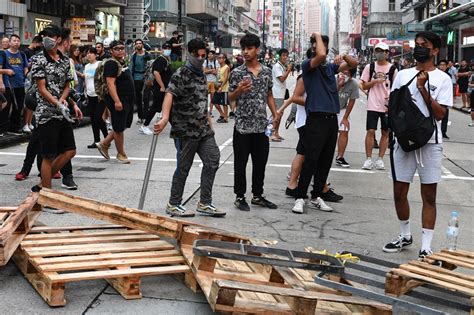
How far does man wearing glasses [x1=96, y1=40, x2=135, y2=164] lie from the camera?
10211 millimetres

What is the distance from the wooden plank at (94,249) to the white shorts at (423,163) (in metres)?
2.13

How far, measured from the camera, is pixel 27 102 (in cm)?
862

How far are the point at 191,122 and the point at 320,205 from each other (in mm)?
1888

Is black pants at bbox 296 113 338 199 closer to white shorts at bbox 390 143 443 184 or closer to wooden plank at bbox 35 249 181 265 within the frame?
white shorts at bbox 390 143 443 184

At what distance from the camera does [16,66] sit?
1207 centimetres

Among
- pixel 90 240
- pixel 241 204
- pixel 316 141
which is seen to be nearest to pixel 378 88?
pixel 316 141

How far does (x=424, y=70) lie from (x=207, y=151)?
96.8 inches

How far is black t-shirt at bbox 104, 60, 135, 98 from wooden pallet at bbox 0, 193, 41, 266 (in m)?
4.80

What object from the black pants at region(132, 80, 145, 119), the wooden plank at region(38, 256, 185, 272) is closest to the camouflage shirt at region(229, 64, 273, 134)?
the wooden plank at region(38, 256, 185, 272)

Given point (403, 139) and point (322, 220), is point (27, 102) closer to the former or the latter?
point (322, 220)

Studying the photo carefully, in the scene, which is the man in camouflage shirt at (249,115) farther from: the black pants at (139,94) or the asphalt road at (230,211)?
the black pants at (139,94)

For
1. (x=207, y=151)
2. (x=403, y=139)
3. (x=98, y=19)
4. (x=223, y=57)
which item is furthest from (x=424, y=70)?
(x=98, y=19)

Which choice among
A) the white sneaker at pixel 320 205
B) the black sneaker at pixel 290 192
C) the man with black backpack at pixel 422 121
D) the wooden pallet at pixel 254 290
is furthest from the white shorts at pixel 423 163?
the black sneaker at pixel 290 192

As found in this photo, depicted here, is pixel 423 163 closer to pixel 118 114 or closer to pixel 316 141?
pixel 316 141
